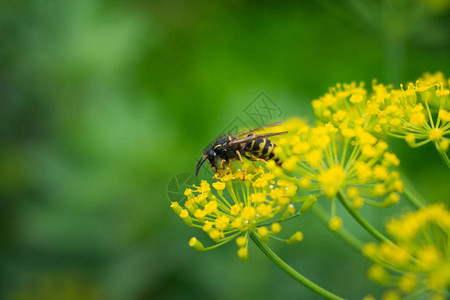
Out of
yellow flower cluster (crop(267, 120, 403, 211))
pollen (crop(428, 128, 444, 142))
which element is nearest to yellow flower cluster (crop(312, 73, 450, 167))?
pollen (crop(428, 128, 444, 142))

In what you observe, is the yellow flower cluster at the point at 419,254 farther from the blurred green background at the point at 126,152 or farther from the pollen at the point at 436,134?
the blurred green background at the point at 126,152

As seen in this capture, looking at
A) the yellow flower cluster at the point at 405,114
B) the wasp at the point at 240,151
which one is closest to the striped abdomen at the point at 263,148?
the wasp at the point at 240,151

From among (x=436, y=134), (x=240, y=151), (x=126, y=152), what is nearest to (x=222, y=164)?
(x=240, y=151)

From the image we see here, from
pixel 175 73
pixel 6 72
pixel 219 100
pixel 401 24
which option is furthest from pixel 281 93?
pixel 6 72

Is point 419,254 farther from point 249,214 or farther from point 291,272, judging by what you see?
point 249,214

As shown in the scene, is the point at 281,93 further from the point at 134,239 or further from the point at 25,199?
the point at 25,199

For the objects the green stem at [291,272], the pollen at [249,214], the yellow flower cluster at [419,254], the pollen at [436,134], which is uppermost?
the pollen at [436,134]

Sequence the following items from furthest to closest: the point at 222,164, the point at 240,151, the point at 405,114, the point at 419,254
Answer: the point at 240,151
the point at 222,164
the point at 405,114
the point at 419,254
